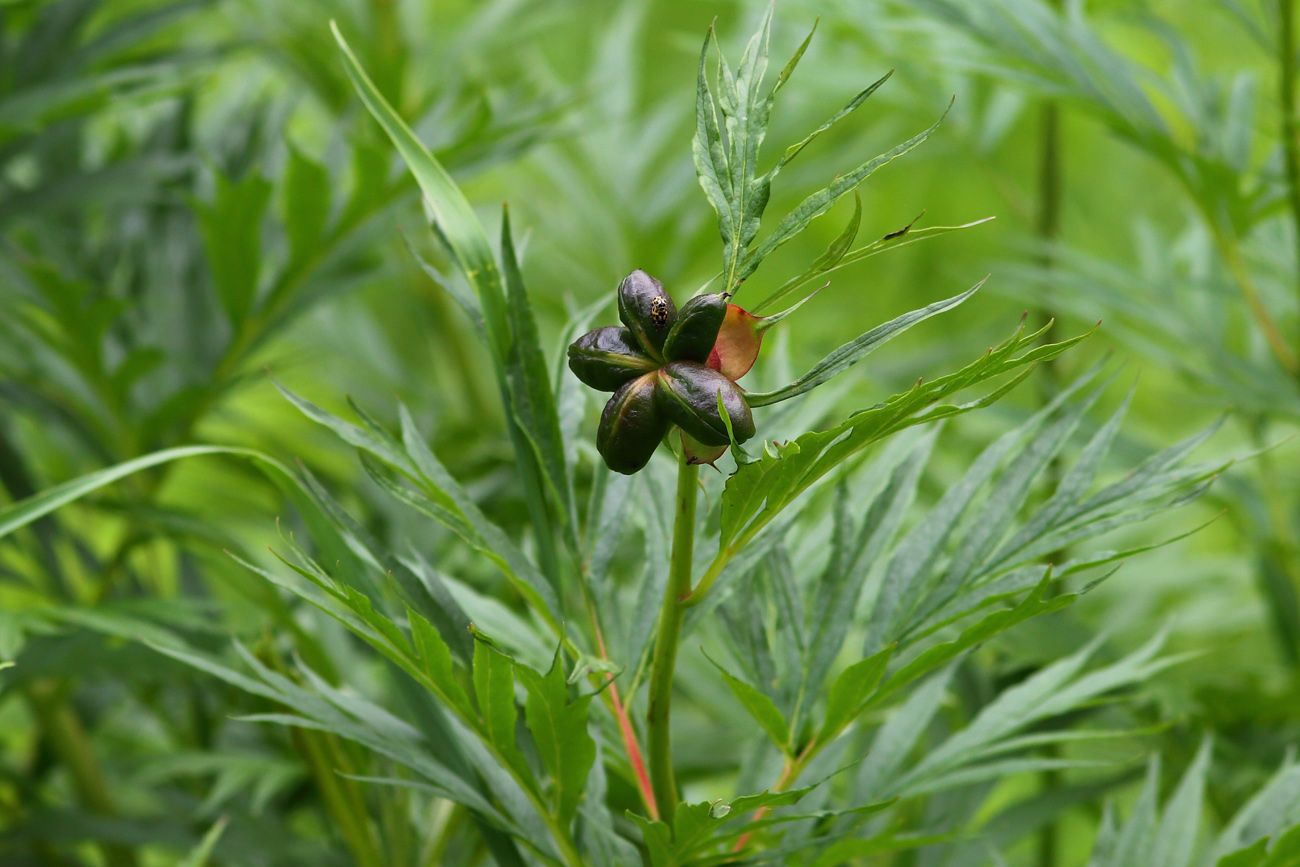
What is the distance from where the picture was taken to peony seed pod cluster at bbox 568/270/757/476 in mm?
214

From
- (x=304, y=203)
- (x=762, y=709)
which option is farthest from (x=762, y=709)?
(x=304, y=203)

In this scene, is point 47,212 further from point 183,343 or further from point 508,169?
point 508,169

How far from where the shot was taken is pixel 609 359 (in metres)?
0.23

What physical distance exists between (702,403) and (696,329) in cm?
2

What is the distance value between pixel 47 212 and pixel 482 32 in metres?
0.40

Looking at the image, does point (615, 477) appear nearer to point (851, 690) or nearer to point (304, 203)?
point (851, 690)

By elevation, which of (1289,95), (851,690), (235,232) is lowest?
(851,690)

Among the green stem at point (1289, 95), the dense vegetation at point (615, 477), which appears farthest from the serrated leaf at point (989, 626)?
the green stem at point (1289, 95)

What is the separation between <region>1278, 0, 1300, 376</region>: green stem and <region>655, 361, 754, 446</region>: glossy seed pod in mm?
418

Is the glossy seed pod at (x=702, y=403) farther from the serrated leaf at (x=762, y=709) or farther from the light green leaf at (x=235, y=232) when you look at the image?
the light green leaf at (x=235, y=232)

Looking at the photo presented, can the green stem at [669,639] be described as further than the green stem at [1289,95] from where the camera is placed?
No

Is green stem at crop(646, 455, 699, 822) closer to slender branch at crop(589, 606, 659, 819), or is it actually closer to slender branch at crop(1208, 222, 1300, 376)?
slender branch at crop(589, 606, 659, 819)

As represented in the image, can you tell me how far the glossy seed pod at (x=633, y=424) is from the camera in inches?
8.7

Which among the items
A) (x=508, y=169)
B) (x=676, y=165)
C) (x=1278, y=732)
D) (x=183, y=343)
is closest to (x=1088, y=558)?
(x=1278, y=732)
